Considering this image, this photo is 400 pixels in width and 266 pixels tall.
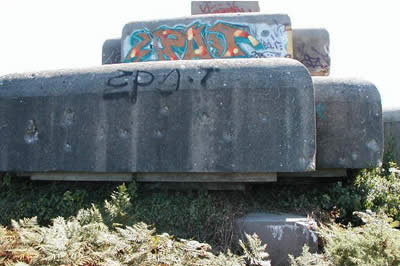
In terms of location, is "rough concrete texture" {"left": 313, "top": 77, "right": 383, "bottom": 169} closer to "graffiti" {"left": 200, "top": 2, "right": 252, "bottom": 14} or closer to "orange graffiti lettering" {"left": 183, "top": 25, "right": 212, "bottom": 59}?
"orange graffiti lettering" {"left": 183, "top": 25, "right": 212, "bottom": 59}

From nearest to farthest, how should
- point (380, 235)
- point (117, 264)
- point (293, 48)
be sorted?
point (117, 264)
point (380, 235)
point (293, 48)

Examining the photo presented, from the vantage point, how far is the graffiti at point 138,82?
4.45 metres

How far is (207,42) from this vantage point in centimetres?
824

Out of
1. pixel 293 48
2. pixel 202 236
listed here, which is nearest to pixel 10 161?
pixel 202 236

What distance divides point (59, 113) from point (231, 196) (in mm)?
2259

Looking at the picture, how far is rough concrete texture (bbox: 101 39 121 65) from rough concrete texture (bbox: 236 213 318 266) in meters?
6.03

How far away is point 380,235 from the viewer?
3.01 m

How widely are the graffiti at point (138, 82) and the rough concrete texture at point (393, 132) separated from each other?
3.30 metres

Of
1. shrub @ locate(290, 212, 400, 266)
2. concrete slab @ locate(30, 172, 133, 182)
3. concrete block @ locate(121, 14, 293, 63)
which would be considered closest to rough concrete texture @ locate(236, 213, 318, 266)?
shrub @ locate(290, 212, 400, 266)

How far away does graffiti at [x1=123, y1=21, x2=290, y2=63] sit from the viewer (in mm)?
8047

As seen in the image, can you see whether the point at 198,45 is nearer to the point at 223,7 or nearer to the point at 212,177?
the point at 223,7

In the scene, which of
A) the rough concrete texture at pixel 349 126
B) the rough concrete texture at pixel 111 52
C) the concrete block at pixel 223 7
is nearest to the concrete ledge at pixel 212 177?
the rough concrete texture at pixel 349 126

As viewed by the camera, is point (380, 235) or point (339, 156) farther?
point (339, 156)

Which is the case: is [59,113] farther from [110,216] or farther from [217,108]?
[217,108]
